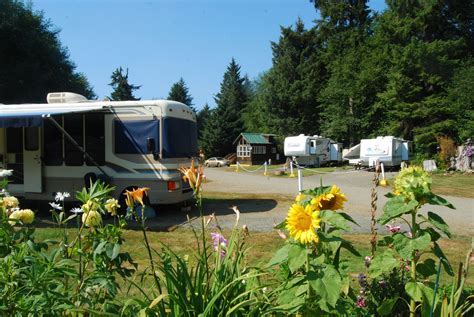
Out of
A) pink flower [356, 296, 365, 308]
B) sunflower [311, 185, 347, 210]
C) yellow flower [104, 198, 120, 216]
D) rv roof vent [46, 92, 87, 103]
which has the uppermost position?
rv roof vent [46, 92, 87, 103]

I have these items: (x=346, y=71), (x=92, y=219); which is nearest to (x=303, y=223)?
(x=92, y=219)

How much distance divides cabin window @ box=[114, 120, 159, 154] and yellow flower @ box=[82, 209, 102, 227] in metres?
7.26

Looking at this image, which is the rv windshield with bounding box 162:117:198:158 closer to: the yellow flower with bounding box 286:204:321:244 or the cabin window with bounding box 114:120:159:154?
the cabin window with bounding box 114:120:159:154

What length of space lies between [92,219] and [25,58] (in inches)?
1317

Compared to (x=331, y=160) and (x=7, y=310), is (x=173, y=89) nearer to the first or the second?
(x=331, y=160)

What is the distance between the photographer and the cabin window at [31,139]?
10.1m

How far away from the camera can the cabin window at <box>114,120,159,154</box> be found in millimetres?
9484

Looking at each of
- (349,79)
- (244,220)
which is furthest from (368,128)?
(244,220)

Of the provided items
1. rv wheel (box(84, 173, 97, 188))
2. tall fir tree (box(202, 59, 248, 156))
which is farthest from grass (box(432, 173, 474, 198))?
tall fir tree (box(202, 59, 248, 156))

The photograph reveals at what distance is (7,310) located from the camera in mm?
1744

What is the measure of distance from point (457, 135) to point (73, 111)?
116 feet

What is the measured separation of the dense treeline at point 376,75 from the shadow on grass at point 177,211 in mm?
27815

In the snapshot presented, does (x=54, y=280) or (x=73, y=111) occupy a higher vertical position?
(x=73, y=111)

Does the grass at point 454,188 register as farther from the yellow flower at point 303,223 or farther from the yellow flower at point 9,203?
the yellow flower at point 9,203
